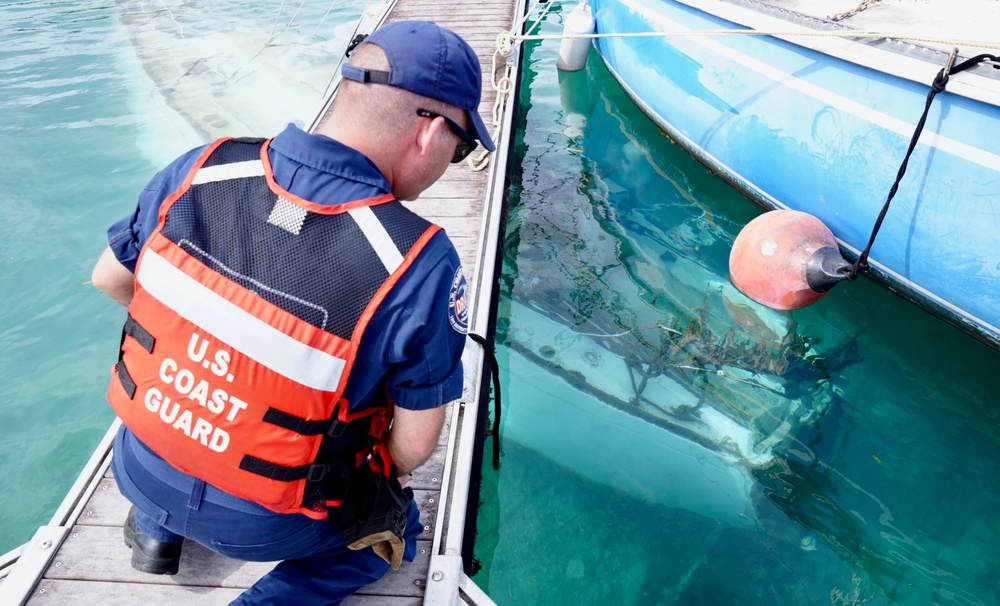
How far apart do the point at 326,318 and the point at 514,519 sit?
2410 millimetres

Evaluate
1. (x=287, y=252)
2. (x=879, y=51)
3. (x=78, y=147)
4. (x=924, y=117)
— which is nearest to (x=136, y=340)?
(x=287, y=252)

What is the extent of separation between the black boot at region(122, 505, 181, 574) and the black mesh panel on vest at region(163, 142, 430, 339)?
121 cm

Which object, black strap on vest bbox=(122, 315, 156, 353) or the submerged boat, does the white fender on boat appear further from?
black strap on vest bbox=(122, 315, 156, 353)

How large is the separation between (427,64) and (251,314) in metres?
0.68

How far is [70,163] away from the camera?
687 cm

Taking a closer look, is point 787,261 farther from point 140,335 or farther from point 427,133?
point 140,335

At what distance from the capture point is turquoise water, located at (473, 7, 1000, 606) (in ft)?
10.3

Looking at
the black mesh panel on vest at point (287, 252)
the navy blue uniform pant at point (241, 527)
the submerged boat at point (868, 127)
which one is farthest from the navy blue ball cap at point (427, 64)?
the submerged boat at point (868, 127)

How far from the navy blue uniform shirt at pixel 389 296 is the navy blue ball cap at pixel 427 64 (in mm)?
200

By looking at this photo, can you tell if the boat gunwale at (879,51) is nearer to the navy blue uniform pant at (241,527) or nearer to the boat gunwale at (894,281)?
the boat gunwale at (894,281)

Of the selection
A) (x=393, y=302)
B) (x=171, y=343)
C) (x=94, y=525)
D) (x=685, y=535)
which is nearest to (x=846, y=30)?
(x=685, y=535)

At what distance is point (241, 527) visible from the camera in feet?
5.08

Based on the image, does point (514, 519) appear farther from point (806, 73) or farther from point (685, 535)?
point (806, 73)

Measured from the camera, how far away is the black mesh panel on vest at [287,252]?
1.32 meters
